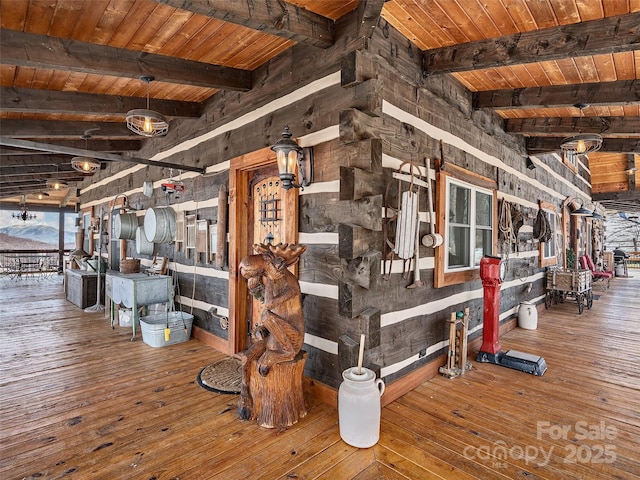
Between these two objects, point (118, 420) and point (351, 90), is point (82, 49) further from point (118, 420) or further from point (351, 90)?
point (118, 420)

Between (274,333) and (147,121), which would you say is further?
(147,121)

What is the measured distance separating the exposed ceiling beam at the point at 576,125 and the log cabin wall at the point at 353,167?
91cm

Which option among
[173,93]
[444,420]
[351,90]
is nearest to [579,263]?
[444,420]

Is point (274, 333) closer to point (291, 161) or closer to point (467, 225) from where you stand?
point (291, 161)

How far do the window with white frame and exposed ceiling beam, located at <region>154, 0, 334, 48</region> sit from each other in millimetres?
2056

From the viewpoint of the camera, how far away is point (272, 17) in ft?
8.28

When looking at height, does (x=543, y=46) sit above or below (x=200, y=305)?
above

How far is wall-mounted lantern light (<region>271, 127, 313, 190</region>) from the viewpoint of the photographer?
296 centimetres

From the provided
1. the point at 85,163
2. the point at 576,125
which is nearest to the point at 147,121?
the point at 85,163

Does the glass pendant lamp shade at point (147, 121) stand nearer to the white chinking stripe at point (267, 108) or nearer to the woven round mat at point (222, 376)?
the white chinking stripe at point (267, 108)

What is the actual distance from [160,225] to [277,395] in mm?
3452

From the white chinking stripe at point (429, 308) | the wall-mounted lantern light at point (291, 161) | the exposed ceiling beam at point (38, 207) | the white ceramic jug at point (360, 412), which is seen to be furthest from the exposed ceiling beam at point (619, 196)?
the exposed ceiling beam at point (38, 207)

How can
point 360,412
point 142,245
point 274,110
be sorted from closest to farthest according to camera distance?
point 360,412, point 274,110, point 142,245

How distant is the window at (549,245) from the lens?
22.0 feet
